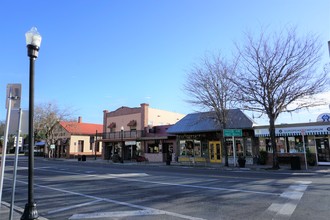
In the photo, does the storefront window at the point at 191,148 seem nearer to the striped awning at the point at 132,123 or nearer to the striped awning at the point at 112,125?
the striped awning at the point at 132,123

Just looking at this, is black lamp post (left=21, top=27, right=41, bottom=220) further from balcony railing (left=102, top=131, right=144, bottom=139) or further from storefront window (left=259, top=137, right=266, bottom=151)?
balcony railing (left=102, top=131, right=144, bottom=139)

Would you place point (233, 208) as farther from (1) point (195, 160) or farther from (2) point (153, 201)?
(1) point (195, 160)

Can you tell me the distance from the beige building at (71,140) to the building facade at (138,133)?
8577 mm

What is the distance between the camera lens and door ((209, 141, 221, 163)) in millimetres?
32497

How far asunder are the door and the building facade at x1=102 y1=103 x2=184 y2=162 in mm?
5835

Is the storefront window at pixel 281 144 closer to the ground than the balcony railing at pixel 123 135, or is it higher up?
closer to the ground

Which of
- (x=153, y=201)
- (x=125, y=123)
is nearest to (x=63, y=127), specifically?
(x=125, y=123)

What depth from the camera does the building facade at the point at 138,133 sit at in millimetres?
38562

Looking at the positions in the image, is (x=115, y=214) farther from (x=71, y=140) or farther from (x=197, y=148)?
(x=71, y=140)

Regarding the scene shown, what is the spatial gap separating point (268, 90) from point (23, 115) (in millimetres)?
20219

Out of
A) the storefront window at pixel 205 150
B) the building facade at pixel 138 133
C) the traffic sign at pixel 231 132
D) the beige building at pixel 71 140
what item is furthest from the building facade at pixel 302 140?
the beige building at pixel 71 140

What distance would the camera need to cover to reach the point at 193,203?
9.01 m

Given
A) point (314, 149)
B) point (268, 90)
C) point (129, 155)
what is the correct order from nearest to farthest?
1. point (268, 90)
2. point (314, 149)
3. point (129, 155)

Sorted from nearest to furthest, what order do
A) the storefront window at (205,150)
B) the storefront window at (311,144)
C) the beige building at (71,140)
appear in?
the storefront window at (311,144) < the storefront window at (205,150) < the beige building at (71,140)
